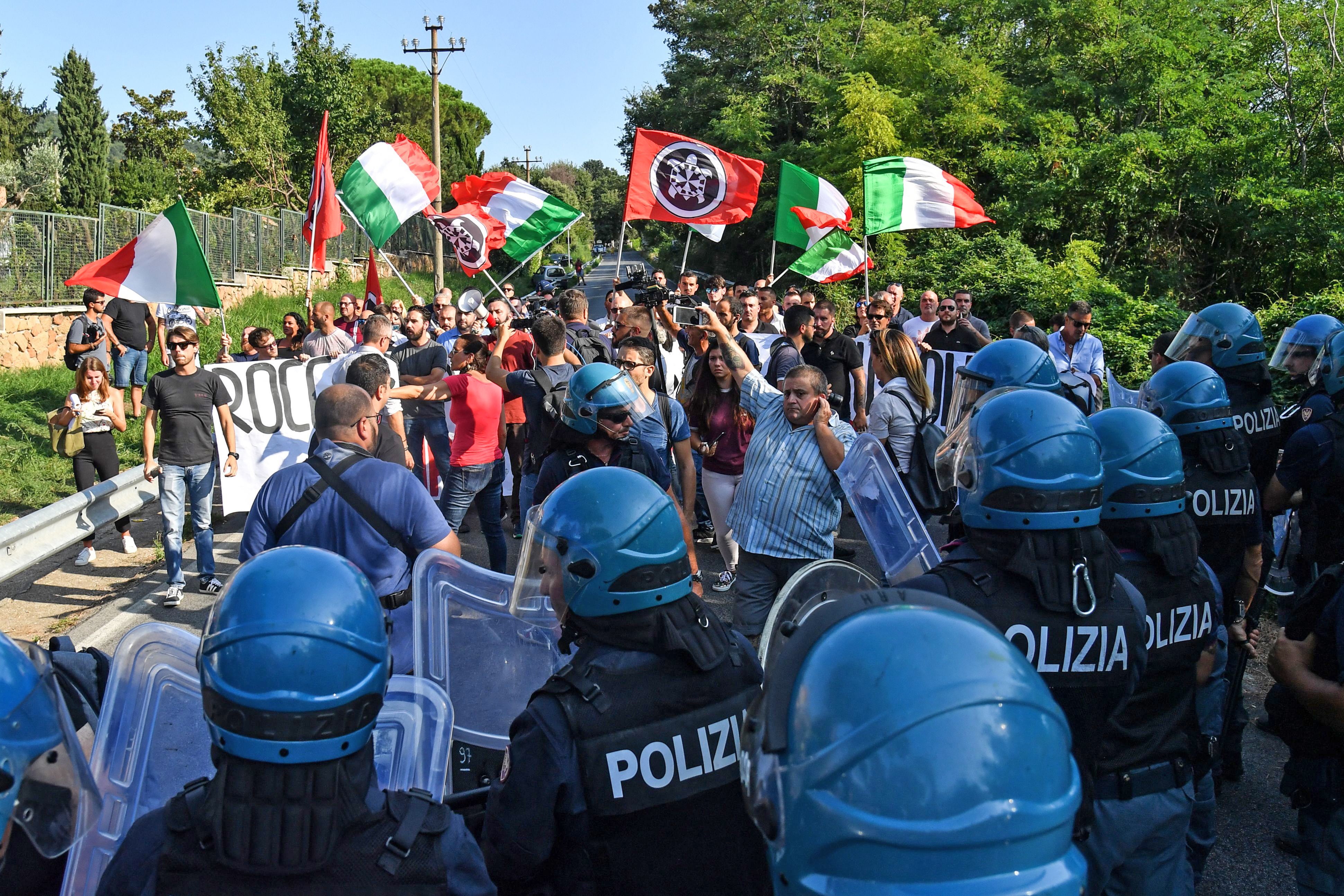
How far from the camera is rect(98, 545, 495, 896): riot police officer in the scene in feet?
4.93

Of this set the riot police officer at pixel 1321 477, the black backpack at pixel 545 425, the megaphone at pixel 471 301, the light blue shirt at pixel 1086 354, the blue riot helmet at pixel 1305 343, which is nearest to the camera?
the riot police officer at pixel 1321 477

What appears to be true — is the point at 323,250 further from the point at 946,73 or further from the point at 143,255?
the point at 946,73

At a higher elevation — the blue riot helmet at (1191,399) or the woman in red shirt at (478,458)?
the blue riot helmet at (1191,399)

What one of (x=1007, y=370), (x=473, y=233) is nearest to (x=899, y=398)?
(x=1007, y=370)

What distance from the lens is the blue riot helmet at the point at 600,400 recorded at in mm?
4426

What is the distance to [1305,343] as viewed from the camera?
18.2ft

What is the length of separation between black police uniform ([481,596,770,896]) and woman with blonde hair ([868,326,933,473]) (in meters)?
3.81

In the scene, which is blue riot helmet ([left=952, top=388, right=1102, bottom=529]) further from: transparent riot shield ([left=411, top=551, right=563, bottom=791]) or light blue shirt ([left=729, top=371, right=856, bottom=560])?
light blue shirt ([left=729, top=371, right=856, bottom=560])

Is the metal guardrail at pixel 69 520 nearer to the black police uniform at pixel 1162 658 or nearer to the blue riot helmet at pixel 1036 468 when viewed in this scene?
the blue riot helmet at pixel 1036 468

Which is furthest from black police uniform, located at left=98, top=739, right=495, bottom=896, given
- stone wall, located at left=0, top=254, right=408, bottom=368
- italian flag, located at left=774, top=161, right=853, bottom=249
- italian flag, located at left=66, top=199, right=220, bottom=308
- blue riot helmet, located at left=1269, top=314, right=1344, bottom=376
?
stone wall, located at left=0, top=254, right=408, bottom=368

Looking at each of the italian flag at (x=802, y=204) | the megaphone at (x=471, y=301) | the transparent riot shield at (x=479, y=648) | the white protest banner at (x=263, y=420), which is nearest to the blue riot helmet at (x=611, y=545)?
the transparent riot shield at (x=479, y=648)

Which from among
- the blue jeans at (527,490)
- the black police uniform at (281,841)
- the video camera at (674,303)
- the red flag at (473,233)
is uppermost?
the red flag at (473,233)

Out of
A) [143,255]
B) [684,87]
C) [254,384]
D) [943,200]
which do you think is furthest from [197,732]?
[684,87]

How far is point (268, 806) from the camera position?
1507 mm
